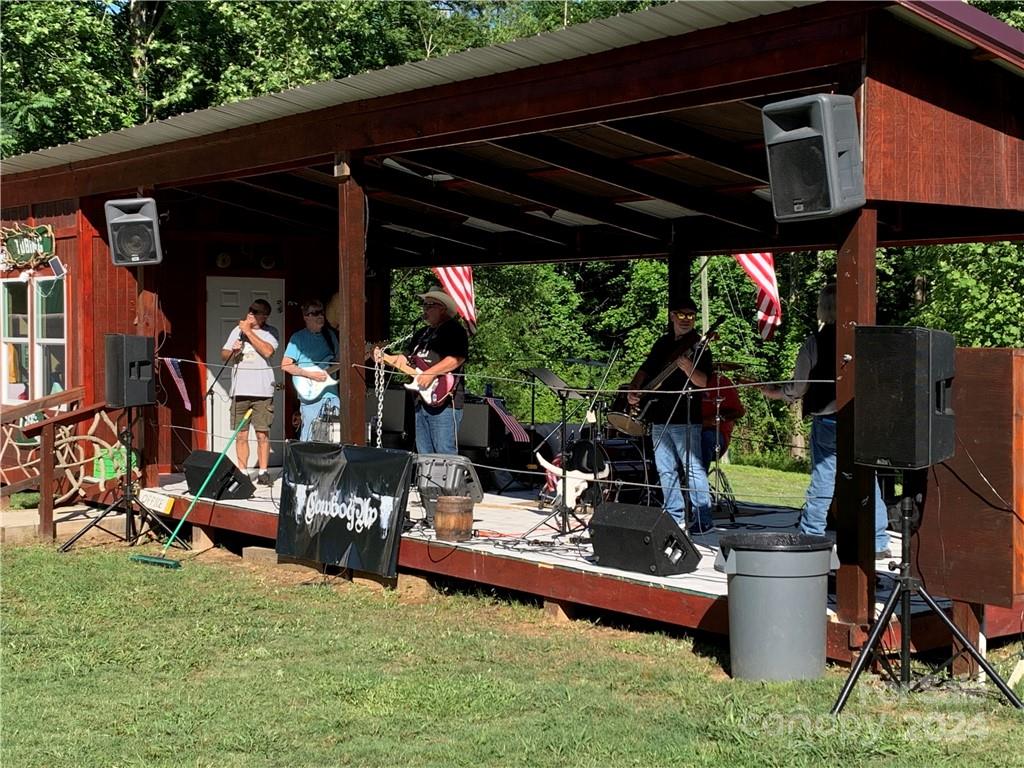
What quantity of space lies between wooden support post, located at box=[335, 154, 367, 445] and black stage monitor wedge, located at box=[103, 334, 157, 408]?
2.34 metres

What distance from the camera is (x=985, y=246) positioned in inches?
617

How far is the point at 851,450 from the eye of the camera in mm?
6043

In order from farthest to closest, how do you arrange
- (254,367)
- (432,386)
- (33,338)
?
(33,338), (254,367), (432,386)

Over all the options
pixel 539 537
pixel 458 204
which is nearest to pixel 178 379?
pixel 458 204

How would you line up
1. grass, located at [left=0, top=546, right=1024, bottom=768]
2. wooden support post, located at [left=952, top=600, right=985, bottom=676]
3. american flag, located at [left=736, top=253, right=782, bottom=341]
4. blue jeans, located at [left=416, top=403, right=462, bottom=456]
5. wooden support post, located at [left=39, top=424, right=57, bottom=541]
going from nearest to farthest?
grass, located at [left=0, top=546, right=1024, bottom=768], wooden support post, located at [left=952, top=600, right=985, bottom=676], blue jeans, located at [left=416, top=403, right=462, bottom=456], wooden support post, located at [left=39, top=424, right=57, bottom=541], american flag, located at [left=736, top=253, right=782, bottom=341]

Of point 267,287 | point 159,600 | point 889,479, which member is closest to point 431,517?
point 159,600

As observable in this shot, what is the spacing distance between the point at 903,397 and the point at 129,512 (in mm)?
6988

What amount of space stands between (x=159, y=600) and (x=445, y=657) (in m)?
2.49

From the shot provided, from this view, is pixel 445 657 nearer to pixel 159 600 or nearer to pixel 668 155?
pixel 159 600

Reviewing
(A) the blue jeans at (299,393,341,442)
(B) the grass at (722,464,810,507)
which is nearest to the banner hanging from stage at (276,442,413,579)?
(A) the blue jeans at (299,393,341,442)

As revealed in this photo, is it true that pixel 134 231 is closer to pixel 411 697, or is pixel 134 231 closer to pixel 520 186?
pixel 520 186

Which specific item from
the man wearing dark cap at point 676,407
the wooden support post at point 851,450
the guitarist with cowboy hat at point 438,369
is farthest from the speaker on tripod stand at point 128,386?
the wooden support post at point 851,450

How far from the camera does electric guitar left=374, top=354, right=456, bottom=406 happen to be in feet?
29.6

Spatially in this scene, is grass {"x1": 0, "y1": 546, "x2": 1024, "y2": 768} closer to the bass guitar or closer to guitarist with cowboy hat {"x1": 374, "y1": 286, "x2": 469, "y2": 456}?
guitarist with cowboy hat {"x1": 374, "y1": 286, "x2": 469, "y2": 456}
